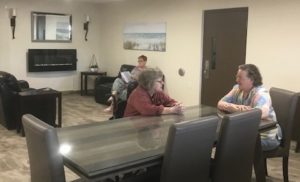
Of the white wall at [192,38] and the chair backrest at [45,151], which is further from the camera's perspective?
the white wall at [192,38]

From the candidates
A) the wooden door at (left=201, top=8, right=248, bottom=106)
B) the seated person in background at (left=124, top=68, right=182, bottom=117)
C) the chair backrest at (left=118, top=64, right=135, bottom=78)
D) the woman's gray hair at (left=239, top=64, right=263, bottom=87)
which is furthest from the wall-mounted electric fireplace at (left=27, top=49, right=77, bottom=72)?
the woman's gray hair at (left=239, top=64, right=263, bottom=87)

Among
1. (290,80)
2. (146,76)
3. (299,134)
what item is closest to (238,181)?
(146,76)

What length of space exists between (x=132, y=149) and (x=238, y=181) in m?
0.86

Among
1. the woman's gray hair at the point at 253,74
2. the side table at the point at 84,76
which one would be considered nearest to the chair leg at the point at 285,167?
the woman's gray hair at the point at 253,74

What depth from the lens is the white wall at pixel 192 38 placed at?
15.9 feet

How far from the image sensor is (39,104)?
16.8 ft

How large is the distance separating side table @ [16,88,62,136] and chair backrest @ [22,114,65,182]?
9.98ft

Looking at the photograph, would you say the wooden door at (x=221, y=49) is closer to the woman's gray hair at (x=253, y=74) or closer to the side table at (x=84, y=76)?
the woman's gray hair at (x=253, y=74)

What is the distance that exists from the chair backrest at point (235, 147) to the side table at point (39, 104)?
3.30 m

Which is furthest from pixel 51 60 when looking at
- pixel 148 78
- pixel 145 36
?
pixel 148 78

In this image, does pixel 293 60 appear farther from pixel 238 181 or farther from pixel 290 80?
pixel 238 181

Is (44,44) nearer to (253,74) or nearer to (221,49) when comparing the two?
(221,49)

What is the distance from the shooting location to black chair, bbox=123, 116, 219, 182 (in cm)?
199

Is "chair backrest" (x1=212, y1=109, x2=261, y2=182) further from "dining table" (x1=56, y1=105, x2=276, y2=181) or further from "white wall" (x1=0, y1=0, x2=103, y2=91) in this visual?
"white wall" (x1=0, y1=0, x2=103, y2=91)
